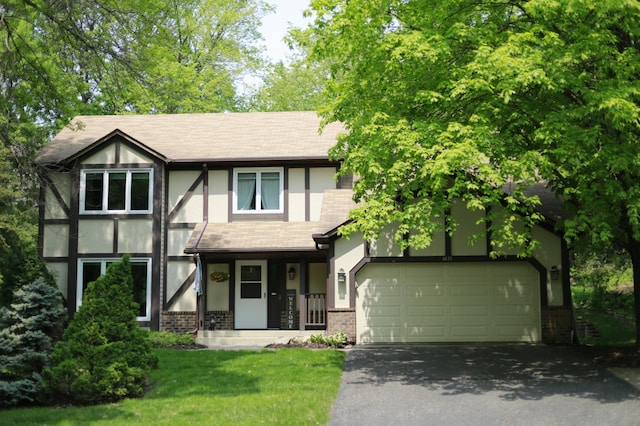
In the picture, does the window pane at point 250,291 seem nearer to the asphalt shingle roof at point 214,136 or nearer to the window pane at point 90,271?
the asphalt shingle roof at point 214,136

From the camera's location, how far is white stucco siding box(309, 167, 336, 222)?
830 inches

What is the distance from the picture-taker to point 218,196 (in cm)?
2128

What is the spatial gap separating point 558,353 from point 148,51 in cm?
1120

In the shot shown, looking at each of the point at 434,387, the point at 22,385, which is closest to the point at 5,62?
the point at 22,385

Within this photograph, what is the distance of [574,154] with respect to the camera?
441 inches

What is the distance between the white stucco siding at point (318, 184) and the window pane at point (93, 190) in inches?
256

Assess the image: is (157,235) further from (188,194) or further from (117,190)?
(117,190)

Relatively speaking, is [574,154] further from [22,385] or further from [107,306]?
[22,385]

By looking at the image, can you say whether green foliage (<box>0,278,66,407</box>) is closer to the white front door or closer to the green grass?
the green grass

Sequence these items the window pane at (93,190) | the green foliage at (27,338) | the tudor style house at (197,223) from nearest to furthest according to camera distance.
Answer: the green foliage at (27,338)
the tudor style house at (197,223)
the window pane at (93,190)

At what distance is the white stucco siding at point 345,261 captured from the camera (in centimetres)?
1770

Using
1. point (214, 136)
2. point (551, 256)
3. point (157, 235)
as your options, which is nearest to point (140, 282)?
point (157, 235)

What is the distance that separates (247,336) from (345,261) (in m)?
3.67

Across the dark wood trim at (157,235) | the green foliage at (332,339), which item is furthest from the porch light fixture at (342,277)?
the dark wood trim at (157,235)
